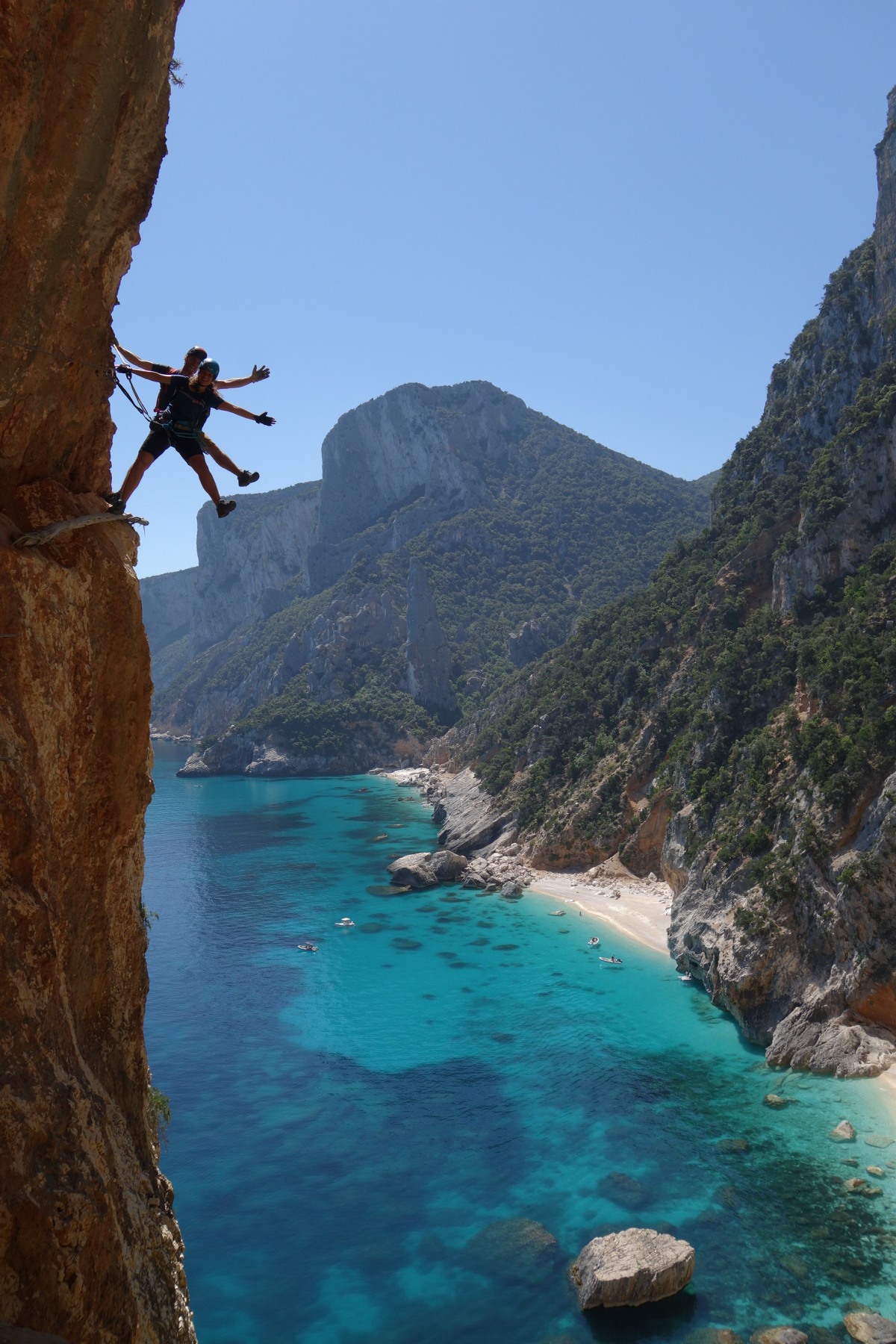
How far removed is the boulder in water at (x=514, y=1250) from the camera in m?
18.1

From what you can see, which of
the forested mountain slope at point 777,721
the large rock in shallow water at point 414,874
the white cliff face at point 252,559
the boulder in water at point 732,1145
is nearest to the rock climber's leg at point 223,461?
the boulder in water at point 732,1145

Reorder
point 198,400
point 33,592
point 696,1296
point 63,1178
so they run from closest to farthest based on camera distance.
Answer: point 63,1178, point 33,592, point 198,400, point 696,1296

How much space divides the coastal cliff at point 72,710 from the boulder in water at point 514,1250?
1242 centimetres

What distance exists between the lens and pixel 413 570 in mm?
121562

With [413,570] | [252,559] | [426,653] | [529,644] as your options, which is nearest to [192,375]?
[529,644]

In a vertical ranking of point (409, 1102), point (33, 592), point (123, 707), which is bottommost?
point (409, 1102)

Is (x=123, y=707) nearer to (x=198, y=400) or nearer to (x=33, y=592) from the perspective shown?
(x=33, y=592)

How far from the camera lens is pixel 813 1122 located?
22797 mm

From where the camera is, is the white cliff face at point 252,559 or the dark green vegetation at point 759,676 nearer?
the dark green vegetation at point 759,676

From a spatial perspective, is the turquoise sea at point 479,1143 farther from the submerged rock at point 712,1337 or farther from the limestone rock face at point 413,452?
the limestone rock face at point 413,452

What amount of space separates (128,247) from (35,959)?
602cm

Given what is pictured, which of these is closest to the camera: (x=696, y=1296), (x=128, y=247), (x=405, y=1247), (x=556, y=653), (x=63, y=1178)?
(x=63, y=1178)

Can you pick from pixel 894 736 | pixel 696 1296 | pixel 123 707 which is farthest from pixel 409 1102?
pixel 123 707

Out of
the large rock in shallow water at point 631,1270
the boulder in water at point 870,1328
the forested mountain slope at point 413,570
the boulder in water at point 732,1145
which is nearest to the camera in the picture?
the boulder in water at point 870,1328
